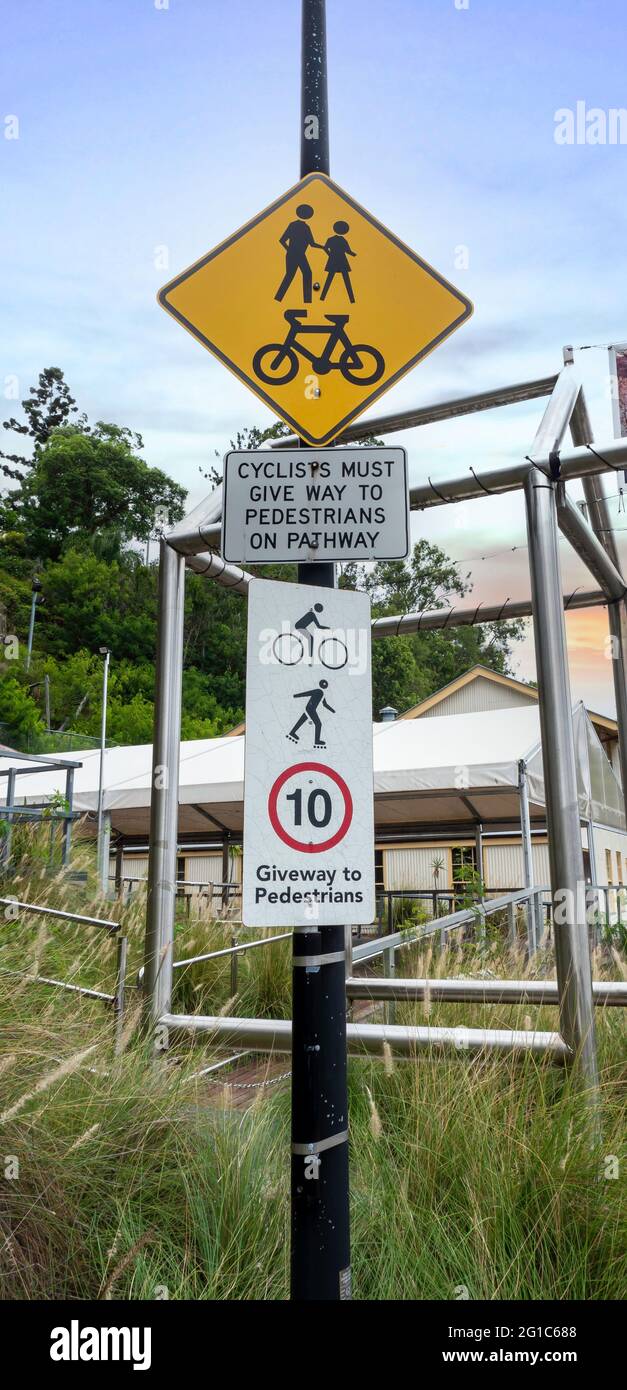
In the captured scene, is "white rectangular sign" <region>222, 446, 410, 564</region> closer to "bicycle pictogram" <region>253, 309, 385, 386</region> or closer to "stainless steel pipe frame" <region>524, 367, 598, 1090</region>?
"bicycle pictogram" <region>253, 309, 385, 386</region>

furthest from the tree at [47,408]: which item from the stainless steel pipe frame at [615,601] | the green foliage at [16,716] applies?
the stainless steel pipe frame at [615,601]

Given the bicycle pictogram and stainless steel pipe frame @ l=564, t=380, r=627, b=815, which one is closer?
the bicycle pictogram

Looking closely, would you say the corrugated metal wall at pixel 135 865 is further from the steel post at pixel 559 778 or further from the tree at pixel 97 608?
the tree at pixel 97 608

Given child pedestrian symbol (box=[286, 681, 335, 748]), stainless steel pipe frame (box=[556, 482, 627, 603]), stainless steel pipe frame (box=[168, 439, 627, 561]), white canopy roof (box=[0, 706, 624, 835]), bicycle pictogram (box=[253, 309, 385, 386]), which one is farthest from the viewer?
white canopy roof (box=[0, 706, 624, 835])

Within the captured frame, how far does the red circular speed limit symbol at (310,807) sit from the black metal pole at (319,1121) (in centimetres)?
21

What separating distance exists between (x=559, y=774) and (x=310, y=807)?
1.98 meters

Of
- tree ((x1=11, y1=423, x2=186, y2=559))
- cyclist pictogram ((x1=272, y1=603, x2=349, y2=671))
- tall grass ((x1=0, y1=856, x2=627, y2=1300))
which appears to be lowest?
tall grass ((x1=0, y1=856, x2=627, y2=1300))

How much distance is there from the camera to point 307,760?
8.66 feet

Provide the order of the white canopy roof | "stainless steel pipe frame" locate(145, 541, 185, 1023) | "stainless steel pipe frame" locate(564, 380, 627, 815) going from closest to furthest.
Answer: "stainless steel pipe frame" locate(145, 541, 185, 1023)
"stainless steel pipe frame" locate(564, 380, 627, 815)
the white canopy roof

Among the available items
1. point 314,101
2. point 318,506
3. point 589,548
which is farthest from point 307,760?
point 589,548

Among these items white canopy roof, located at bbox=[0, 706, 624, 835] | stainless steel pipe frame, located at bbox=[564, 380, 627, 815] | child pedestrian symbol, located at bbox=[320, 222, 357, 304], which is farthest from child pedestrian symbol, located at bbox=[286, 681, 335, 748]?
white canopy roof, located at bbox=[0, 706, 624, 835]

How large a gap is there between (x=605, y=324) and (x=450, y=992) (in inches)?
1215

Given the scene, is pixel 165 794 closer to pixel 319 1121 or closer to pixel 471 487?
pixel 471 487

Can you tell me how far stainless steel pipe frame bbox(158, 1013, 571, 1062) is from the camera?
3928 millimetres
